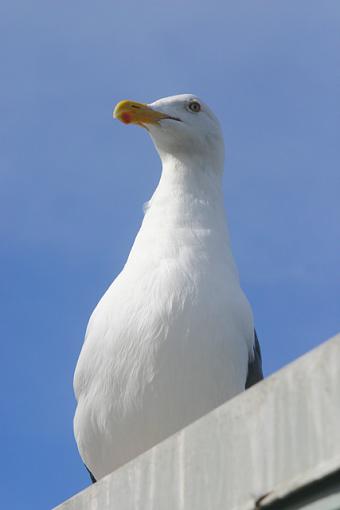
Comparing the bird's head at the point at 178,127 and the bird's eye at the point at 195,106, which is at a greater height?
the bird's eye at the point at 195,106

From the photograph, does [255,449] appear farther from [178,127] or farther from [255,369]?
[178,127]

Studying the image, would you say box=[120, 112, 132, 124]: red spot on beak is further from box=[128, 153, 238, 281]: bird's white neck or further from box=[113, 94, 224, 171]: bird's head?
box=[128, 153, 238, 281]: bird's white neck

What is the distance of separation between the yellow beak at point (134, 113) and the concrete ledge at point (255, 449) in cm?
439

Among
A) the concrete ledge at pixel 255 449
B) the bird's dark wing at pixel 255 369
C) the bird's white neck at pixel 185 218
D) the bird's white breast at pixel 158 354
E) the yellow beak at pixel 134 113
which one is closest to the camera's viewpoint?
the concrete ledge at pixel 255 449

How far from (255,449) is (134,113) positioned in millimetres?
4750

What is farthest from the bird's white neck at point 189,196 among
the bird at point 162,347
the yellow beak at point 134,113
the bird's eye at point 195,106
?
the bird's eye at point 195,106

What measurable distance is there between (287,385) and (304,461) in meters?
0.19

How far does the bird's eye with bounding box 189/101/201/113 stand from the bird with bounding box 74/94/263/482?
1.37 m

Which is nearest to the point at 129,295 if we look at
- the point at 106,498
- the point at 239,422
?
the point at 106,498

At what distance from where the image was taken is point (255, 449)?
2.26 meters

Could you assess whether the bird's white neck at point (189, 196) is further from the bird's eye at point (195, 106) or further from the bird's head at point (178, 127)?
the bird's eye at point (195, 106)

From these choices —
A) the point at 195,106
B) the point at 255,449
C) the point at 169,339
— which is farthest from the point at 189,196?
the point at 255,449

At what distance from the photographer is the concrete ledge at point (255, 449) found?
6.88 ft

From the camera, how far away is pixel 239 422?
2.33m
